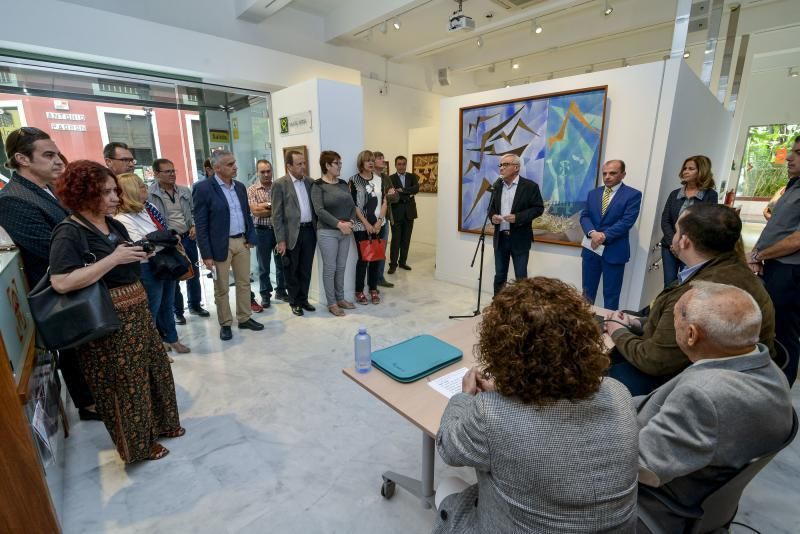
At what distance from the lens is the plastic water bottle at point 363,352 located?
1.52m

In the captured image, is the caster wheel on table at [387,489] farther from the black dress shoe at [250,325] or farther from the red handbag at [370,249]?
the red handbag at [370,249]

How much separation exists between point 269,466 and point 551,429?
1747 millimetres

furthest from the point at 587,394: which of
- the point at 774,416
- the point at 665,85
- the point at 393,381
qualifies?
the point at 665,85

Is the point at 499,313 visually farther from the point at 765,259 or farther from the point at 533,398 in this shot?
the point at 765,259

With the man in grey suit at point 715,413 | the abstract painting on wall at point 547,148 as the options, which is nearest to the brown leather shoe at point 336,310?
the abstract painting on wall at point 547,148

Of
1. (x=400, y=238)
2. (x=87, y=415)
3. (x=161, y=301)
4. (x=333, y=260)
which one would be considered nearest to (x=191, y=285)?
(x=161, y=301)

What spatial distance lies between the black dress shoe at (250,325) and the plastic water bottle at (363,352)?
240cm

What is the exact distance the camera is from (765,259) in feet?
8.24

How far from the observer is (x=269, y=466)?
201 centimetres

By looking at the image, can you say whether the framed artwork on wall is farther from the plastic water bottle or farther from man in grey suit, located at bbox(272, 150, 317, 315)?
the plastic water bottle

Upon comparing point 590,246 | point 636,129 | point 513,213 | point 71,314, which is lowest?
point 590,246

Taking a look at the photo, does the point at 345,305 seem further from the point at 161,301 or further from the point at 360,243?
the point at 161,301

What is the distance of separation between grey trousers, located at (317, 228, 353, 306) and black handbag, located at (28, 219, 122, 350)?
236 cm

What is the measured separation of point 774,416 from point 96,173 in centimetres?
256
